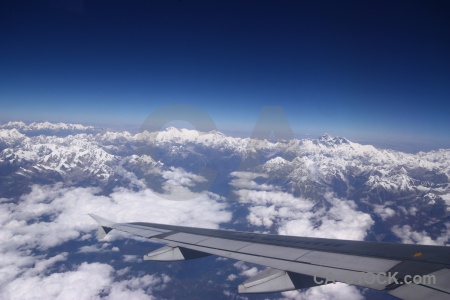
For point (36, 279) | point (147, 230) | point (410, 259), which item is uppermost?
point (410, 259)

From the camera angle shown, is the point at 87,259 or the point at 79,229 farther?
the point at 79,229

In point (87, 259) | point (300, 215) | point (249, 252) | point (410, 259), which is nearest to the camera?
point (410, 259)

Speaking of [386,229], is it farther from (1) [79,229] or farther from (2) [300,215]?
(1) [79,229]

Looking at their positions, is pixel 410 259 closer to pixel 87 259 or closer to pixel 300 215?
pixel 87 259

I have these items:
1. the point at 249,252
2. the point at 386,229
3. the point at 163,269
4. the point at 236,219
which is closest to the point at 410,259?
the point at 249,252

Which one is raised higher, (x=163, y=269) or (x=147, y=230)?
(x=147, y=230)

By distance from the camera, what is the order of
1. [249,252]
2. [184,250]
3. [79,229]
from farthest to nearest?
1. [79,229]
2. [184,250]
3. [249,252]
